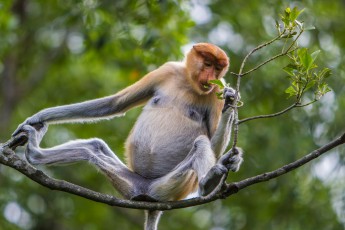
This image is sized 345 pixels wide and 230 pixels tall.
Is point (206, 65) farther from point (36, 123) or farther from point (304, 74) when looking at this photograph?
point (304, 74)

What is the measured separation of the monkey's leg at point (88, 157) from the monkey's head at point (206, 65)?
938 millimetres

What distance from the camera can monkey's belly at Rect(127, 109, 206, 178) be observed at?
6.16 metres

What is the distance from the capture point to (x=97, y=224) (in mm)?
15023

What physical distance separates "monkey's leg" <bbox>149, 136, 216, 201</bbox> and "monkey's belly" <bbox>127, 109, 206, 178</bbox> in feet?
0.45

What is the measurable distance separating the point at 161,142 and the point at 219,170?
1.06 metres

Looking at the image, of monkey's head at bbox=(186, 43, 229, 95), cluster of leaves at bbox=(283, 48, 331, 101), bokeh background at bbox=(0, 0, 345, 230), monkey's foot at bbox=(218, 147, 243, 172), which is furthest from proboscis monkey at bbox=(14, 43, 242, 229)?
bokeh background at bbox=(0, 0, 345, 230)

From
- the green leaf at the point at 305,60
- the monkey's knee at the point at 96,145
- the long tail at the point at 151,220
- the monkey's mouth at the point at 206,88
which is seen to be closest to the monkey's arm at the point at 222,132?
the monkey's mouth at the point at 206,88

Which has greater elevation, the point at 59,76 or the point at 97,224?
the point at 59,76

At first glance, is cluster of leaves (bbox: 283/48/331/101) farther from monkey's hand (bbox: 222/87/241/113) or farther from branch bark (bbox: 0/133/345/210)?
monkey's hand (bbox: 222/87/241/113)

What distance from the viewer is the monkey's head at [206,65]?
20.0ft

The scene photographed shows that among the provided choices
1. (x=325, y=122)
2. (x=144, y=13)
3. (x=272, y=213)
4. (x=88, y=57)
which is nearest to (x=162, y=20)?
(x=144, y=13)

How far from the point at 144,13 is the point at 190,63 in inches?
132

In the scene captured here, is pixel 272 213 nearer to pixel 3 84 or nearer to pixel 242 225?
pixel 242 225

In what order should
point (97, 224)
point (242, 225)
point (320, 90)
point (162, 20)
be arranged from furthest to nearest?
point (97, 224)
point (242, 225)
point (162, 20)
point (320, 90)
